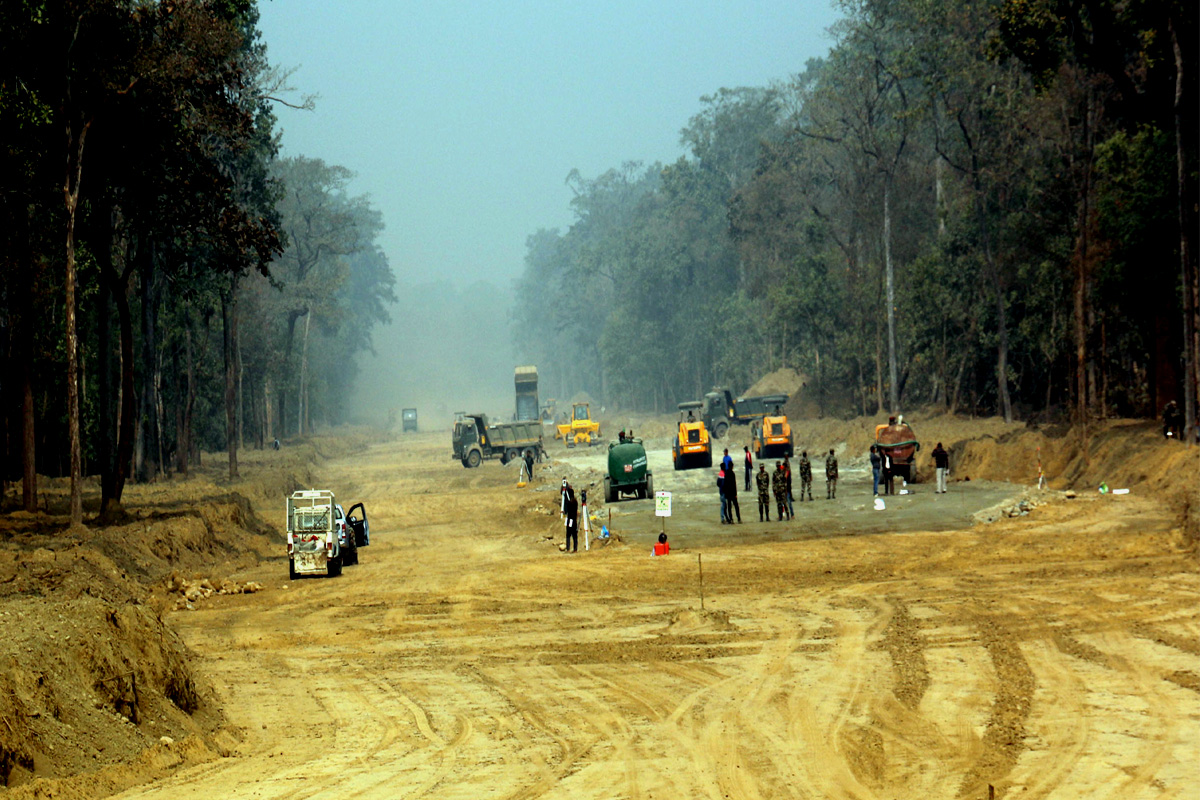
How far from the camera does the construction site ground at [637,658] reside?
9.77 meters

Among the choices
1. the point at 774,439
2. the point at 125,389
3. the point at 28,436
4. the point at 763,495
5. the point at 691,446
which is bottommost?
the point at 763,495

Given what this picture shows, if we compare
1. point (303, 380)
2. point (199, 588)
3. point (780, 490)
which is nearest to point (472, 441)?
point (303, 380)

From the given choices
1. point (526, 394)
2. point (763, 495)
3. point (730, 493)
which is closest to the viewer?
point (730, 493)

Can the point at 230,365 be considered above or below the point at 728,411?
above

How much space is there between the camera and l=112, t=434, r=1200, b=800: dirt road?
9.84m

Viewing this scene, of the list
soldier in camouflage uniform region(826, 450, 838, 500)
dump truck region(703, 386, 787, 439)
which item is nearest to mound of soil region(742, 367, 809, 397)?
dump truck region(703, 386, 787, 439)

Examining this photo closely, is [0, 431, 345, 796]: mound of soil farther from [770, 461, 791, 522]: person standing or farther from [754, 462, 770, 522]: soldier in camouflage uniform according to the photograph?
[770, 461, 791, 522]: person standing

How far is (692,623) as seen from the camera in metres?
16.9

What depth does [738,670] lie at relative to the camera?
547 inches

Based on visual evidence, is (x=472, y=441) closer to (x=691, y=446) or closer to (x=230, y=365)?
(x=230, y=365)

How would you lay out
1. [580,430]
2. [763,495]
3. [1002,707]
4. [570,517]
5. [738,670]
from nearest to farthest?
[1002,707] → [738,670] → [570,517] → [763,495] → [580,430]

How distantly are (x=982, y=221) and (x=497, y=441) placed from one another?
28507mm

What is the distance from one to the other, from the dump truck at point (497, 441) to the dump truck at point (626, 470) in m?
25.1

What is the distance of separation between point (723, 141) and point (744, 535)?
88.3 meters
